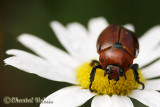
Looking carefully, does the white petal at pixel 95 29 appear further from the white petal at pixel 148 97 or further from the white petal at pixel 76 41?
the white petal at pixel 148 97

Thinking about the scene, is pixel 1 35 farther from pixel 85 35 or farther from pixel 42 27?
pixel 85 35

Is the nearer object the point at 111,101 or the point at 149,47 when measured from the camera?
the point at 111,101

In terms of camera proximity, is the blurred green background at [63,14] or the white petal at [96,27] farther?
the blurred green background at [63,14]

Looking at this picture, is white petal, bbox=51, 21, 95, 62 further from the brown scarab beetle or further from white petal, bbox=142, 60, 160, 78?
the brown scarab beetle

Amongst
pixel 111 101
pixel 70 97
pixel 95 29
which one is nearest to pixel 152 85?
pixel 111 101

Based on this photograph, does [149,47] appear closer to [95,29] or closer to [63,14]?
[95,29]

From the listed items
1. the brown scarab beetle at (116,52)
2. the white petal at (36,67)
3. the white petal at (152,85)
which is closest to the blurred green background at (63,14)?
the white petal at (36,67)

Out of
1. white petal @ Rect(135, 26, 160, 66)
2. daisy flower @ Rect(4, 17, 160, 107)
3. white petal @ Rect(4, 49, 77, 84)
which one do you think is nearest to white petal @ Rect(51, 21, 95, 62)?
daisy flower @ Rect(4, 17, 160, 107)
